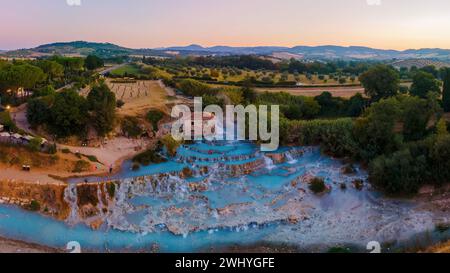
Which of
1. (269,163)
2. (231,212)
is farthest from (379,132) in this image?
(231,212)

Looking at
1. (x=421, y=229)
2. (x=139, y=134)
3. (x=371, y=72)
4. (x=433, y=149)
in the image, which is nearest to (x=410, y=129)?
(x=433, y=149)

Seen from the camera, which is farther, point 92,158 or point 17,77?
point 17,77

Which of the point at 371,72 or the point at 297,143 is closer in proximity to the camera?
the point at 297,143

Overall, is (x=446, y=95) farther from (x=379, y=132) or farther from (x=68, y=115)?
(x=68, y=115)

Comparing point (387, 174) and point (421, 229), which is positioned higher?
point (387, 174)

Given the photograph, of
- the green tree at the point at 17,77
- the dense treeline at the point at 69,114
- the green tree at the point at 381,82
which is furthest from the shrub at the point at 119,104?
the green tree at the point at 381,82

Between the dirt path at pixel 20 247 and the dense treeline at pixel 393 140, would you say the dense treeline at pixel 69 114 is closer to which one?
the dirt path at pixel 20 247

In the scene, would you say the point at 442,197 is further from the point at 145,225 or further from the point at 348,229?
the point at 145,225

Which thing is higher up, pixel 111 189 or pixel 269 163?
pixel 269 163
